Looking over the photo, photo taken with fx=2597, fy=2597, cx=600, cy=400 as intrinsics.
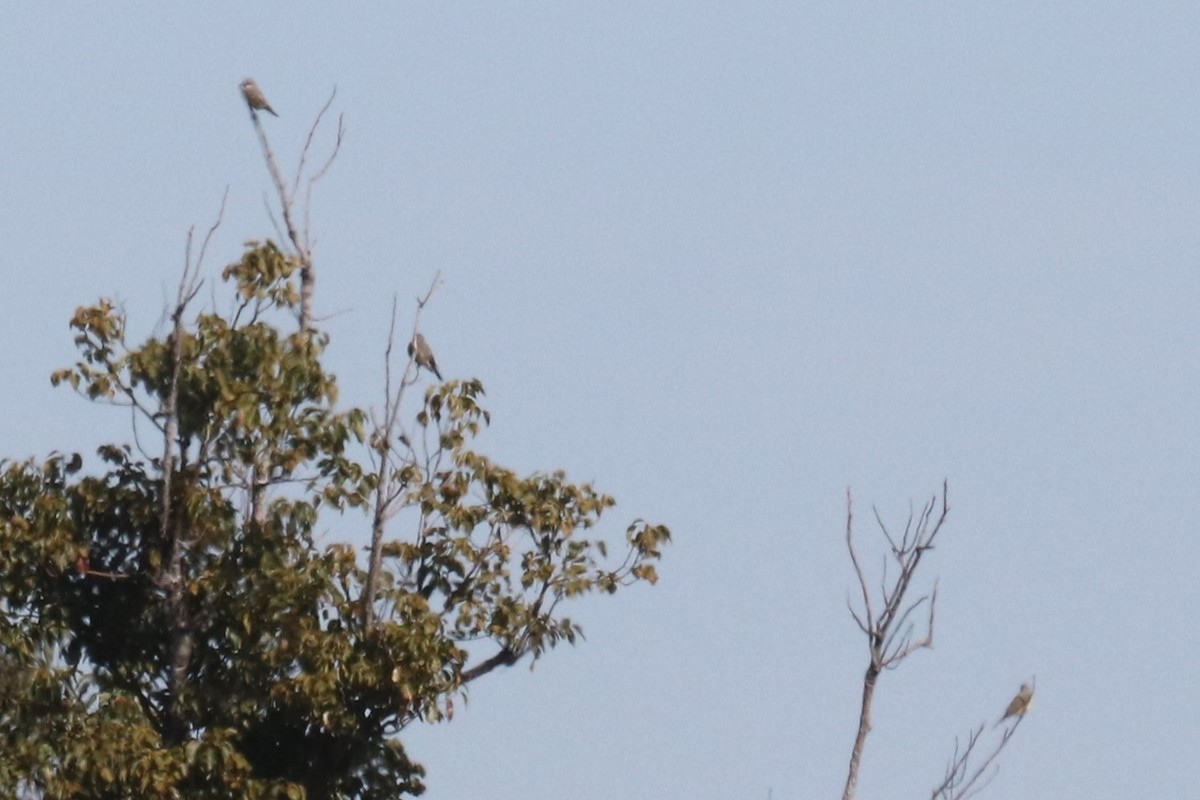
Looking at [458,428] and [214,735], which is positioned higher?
[458,428]

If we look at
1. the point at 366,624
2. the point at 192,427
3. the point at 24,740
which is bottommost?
the point at 24,740

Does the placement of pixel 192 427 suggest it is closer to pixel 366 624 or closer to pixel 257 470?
pixel 257 470

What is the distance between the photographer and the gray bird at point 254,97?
17.5 m

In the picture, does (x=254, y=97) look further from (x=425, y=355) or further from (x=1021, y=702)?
(x=1021, y=702)

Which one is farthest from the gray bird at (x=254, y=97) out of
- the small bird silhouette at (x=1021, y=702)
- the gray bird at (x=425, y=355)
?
the small bird silhouette at (x=1021, y=702)

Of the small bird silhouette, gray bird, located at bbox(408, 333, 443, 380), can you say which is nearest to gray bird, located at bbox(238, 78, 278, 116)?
gray bird, located at bbox(408, 333, 443, 380)

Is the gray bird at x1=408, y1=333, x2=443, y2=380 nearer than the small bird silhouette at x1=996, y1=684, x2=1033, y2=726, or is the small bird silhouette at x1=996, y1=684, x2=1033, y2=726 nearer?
the small bird silhouette at x1=996, y1=684, x2=1033, y2=726

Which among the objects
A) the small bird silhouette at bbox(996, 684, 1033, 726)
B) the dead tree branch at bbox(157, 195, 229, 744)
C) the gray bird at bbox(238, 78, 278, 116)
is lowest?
the small bird silhouette at bbox(996, 684, 1033, 726)

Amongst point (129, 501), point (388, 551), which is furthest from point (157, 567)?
point (388, 551)

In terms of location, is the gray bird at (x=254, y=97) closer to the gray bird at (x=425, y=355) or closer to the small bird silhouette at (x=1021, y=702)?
the gray bird at (x=425, y=355)

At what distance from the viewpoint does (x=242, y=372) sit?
13984 millimetres

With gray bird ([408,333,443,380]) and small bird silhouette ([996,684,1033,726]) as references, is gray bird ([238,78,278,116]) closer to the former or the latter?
gray bird ([408,333,443,380])

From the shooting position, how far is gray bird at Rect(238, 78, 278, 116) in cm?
1747

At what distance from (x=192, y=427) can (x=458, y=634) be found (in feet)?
6.06
